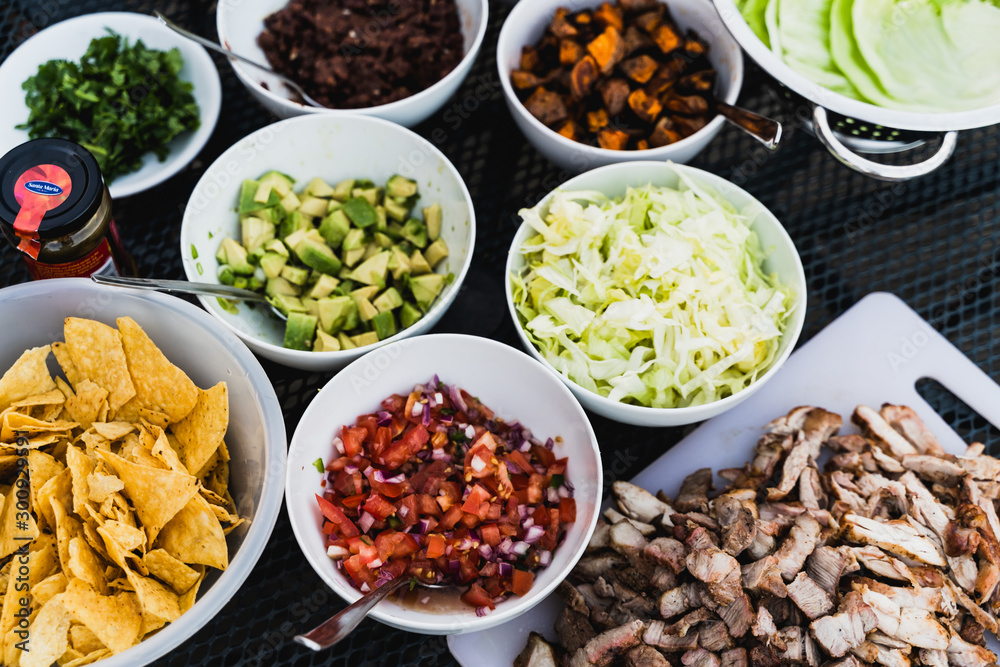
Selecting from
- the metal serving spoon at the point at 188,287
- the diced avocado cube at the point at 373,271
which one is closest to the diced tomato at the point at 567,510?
the diced avocado cube at the point at 373,271

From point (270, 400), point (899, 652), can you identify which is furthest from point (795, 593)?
point (270, 400)

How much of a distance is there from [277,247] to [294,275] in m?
0.08

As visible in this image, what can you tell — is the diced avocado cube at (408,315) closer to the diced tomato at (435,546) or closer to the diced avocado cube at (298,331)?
the diced avocado cube at (298,331)

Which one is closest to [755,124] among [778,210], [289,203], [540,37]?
[778,210]

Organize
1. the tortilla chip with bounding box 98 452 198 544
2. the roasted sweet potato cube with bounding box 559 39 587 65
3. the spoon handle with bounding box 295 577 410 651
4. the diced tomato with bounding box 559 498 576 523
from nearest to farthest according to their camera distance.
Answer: the spoon handle with bounding box 295 577 410 651 < the tortilla chip with bounding box 98 452 198 544 < the diced tomato with bounding box 559 498 576 523 < the roasted sweet potato cube with bounding box 559 39 587 65

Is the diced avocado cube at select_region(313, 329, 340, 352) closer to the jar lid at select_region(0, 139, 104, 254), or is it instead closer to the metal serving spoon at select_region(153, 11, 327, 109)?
the jar lid at select_region(0, 139, 104, 254)

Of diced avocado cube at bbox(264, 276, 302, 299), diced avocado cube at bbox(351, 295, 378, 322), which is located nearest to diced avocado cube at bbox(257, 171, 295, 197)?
diced avocado cube at bbox(264, 276, 302, 299)

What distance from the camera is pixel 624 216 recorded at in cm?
162

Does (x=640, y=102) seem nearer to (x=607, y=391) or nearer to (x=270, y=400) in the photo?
(x=607, y=391)

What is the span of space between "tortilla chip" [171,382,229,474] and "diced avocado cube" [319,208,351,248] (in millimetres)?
472

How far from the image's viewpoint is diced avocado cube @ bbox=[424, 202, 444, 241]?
167cm

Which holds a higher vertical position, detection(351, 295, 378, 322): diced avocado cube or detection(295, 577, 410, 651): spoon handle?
detection(351, 295, 378, 322): diced avocado cube

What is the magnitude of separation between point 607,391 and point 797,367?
534mm

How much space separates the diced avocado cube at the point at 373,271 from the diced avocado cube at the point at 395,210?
136 mm
